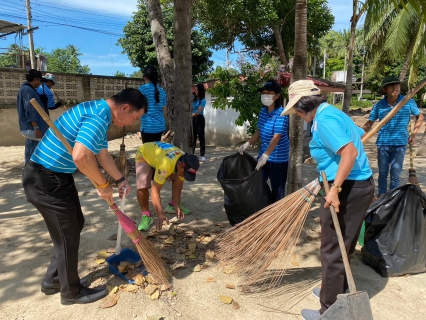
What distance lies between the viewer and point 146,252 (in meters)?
2.54

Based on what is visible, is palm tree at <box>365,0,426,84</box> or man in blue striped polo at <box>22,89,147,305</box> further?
palm tree at <box>365,0,426,84</box>

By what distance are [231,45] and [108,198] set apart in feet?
32.7

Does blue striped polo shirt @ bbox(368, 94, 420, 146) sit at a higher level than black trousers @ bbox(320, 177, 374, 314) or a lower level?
higher

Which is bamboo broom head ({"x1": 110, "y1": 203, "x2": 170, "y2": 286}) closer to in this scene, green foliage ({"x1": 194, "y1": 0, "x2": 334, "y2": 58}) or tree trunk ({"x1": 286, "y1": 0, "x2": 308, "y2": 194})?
tree trunk ({"x1": 286, "y1": 0, "x2": 308, "y2": 194})

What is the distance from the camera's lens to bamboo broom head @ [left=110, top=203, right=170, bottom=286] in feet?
8.05

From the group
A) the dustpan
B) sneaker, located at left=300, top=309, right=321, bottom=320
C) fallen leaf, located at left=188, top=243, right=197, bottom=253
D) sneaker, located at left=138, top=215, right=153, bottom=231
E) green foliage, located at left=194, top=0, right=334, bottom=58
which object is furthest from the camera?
green foliage, located at left=194, top=0, right=334, bottom=58

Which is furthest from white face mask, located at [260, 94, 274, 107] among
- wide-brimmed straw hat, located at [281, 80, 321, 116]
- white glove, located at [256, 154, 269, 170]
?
wide-brimmed straw hat, located at [281, 80, 321, 116]

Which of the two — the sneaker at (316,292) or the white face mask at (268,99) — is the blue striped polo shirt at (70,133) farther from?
the sneaker at (316,292)

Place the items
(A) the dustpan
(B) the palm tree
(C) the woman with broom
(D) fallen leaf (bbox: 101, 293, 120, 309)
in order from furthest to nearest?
(B) the palm tree
(A) the dustpan
(D) fallen leaf (bbox: 101, 293, 120, 309)
(C) the woman with broom

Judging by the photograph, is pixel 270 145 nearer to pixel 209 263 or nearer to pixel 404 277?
pixel 209 263

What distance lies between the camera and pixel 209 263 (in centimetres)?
300

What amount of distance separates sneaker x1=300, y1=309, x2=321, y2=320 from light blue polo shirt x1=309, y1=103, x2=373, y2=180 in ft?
3.22

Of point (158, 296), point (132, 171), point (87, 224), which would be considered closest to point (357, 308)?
point (158, 296)

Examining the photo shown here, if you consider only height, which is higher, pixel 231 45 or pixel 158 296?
pixel 231 45
